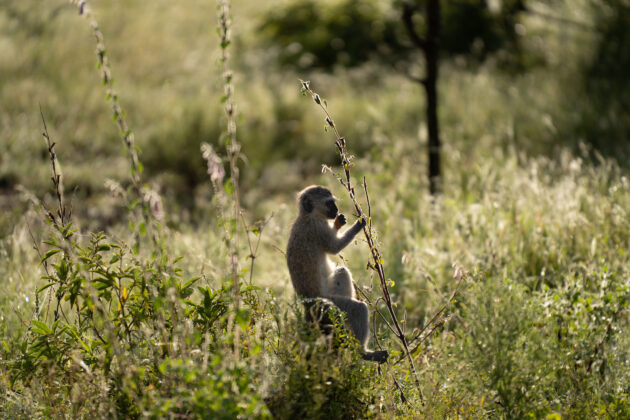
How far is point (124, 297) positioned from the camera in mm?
3070

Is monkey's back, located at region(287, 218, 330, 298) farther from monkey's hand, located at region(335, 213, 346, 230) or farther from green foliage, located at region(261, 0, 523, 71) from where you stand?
green foliage, located at region(261, 0, 523, 71)

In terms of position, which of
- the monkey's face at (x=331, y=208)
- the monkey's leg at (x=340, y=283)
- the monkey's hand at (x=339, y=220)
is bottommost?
the monkey's leg at (x=340, y=283)

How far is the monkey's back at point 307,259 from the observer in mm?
3340

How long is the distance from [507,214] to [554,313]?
181 centimetres

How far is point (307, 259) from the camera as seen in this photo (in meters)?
3.36

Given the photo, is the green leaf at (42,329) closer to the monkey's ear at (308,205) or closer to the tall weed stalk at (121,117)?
the tall weed stalk at (121,117)

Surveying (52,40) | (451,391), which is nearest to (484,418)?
(451,391)

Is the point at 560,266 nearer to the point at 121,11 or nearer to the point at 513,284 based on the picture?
the point at 513,284

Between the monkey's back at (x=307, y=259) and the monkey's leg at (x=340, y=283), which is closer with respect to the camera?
the monkey's back at (x=307, y=259)

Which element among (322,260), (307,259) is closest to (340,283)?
(322,260)

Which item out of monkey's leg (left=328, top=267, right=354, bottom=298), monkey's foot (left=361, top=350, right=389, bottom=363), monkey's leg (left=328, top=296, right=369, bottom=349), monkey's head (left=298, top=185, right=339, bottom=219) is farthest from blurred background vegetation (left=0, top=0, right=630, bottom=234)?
monkey's foot (left=361, top=350, right=389, bottom=363)

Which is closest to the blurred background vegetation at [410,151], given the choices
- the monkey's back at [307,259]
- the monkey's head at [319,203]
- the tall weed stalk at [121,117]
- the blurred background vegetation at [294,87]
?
the blurred background vegetation at [294,87]

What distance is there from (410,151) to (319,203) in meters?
5.60

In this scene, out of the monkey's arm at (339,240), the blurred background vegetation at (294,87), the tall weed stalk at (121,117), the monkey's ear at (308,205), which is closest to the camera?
the tall weed stalk at (121,117)
